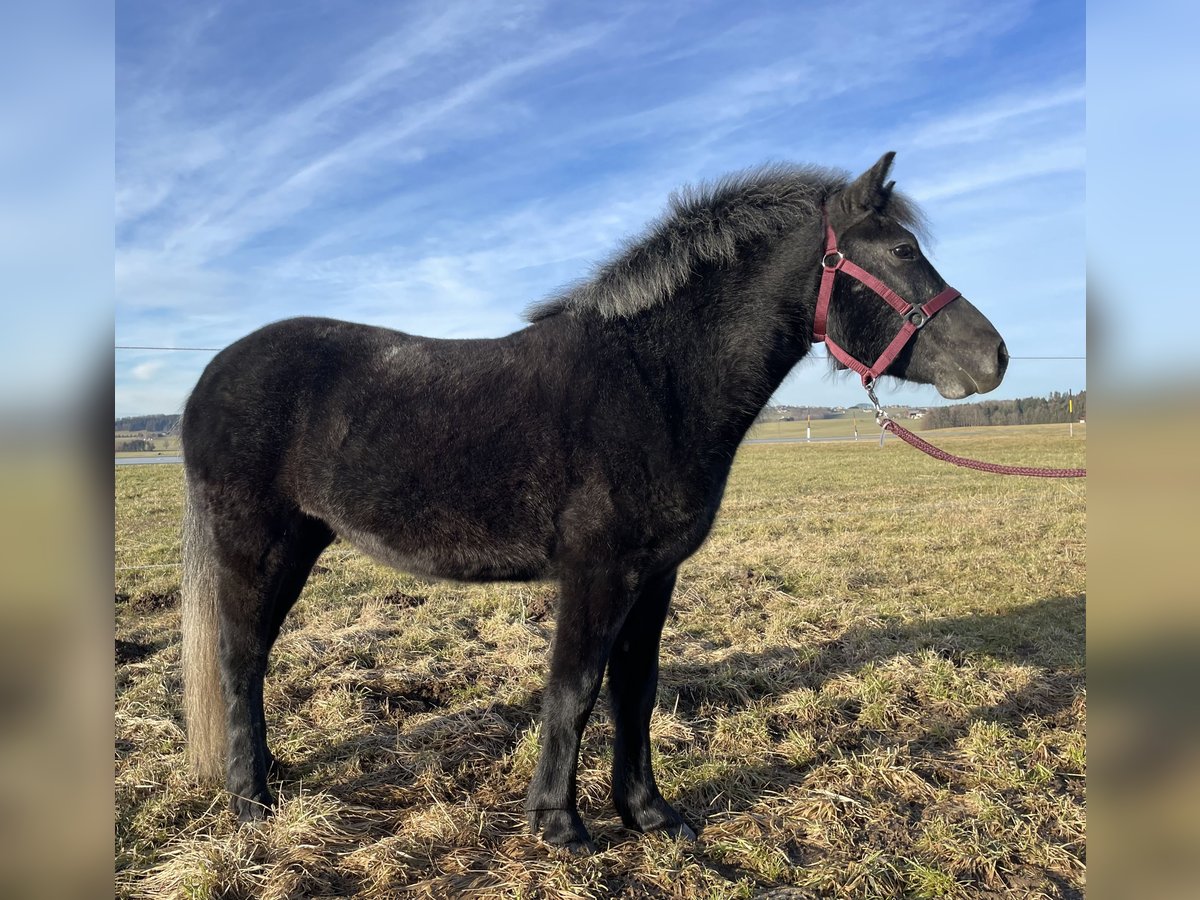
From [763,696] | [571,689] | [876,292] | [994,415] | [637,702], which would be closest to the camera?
[571,689]

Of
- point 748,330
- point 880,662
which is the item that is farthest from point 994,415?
point 748,330

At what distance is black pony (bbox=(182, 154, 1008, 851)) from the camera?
10.6ft

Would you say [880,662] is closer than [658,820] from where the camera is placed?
No

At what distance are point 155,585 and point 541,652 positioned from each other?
4854mm

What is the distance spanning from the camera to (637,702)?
3.65m

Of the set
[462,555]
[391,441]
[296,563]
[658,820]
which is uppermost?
[391,441]

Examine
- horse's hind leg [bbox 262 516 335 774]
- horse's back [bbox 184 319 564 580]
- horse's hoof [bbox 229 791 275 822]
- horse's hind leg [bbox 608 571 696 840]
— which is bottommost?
horse's hoof [bbox 229 791 275 822]

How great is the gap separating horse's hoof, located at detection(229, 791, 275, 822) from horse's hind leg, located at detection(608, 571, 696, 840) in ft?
5.69

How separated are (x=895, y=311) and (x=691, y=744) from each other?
9.09 ft

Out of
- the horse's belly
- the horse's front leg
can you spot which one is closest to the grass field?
the horse's front leg

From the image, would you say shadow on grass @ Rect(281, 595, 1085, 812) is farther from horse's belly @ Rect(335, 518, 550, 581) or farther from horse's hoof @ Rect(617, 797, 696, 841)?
horse's belly @ Rect(335, 518, 550, 581)

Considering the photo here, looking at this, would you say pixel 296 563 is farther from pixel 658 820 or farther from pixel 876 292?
pixel 876 292
